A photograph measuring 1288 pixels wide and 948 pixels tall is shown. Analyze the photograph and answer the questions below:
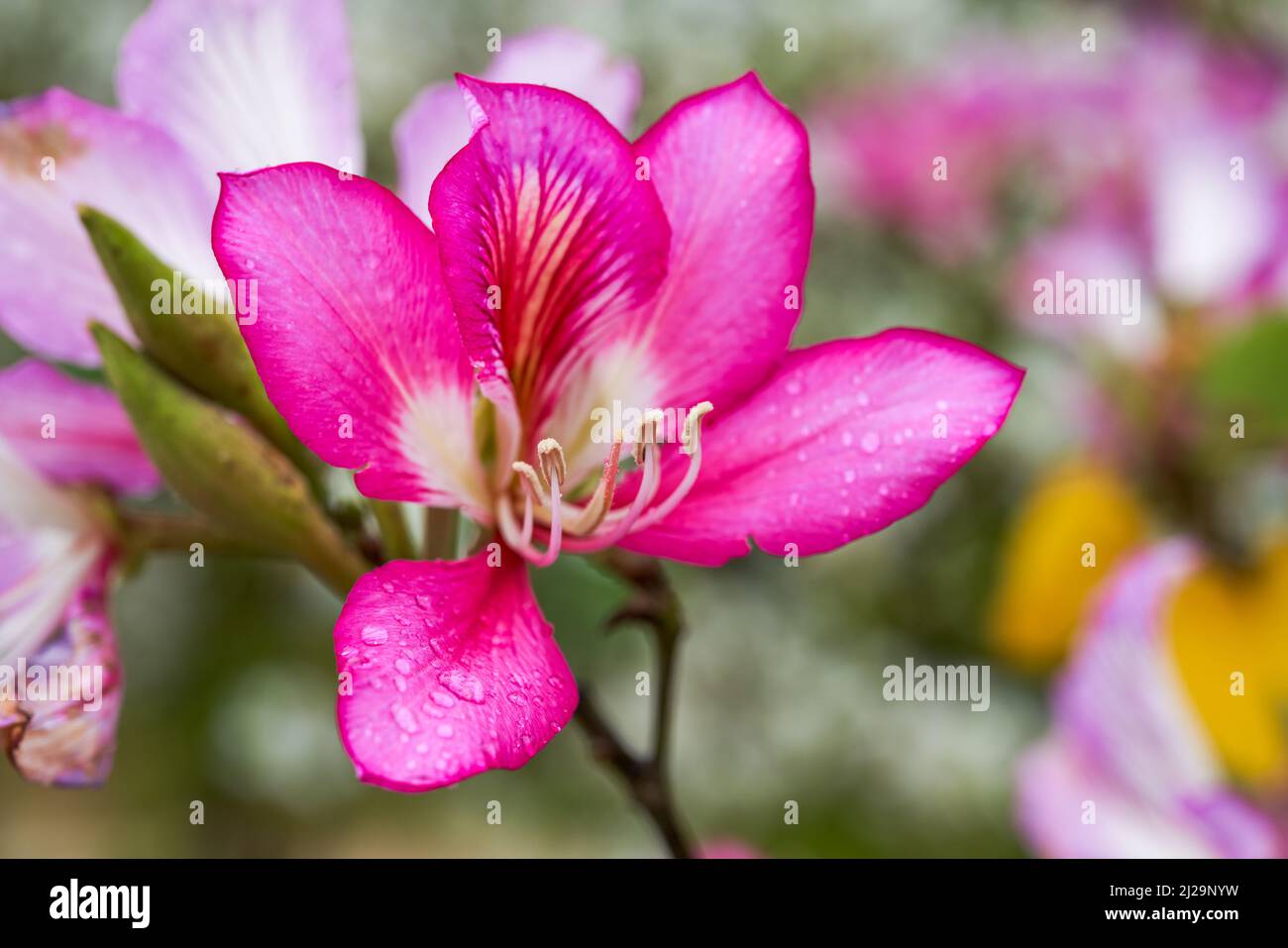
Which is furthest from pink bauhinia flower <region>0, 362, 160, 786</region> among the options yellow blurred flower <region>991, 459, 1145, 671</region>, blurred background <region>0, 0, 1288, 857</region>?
yellow blurred flower <region>991, 459, 1145, 671</region>

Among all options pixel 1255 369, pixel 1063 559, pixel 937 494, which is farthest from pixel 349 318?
pixel 937 494

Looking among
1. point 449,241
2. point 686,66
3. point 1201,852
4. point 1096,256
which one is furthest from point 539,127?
point 686,66

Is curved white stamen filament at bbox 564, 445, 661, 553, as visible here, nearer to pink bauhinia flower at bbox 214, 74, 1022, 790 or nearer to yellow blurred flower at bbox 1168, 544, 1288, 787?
pink bauhinia flower at bbox 214, 74, 1022, 790

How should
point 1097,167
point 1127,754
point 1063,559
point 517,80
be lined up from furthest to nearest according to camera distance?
point 1097,167
point 1063,559
point 1127,754
point 517,80

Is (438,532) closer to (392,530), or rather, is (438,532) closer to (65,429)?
(392,530)

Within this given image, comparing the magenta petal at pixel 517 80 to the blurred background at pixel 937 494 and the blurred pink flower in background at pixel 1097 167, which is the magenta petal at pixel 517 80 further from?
the blurred pink flower in background at pixel 1097 167

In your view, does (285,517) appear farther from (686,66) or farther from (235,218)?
(686,66)

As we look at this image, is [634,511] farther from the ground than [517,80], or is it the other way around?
[517,80]
